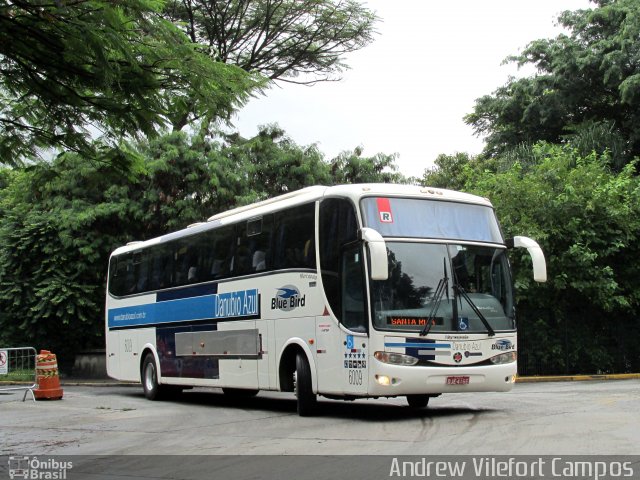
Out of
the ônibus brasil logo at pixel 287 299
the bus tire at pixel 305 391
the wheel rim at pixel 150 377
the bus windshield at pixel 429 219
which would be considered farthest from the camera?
the wheel rim at pixel 150 377

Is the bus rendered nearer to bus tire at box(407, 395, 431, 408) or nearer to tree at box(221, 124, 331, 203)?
bus tire at box(407, 395, 431, 408)

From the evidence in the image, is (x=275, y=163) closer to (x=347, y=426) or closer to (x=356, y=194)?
(x=356, y=194)

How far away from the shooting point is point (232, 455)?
30.2 feet

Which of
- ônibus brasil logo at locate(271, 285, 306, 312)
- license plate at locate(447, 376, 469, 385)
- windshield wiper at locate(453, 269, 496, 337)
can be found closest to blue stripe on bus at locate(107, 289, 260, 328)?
ônibus brasil logo at locate(271, 285, 306, 312)

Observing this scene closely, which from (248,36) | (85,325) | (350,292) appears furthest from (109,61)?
(248,36)

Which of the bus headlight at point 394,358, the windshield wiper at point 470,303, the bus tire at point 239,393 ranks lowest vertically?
the bus tire at point 239,393

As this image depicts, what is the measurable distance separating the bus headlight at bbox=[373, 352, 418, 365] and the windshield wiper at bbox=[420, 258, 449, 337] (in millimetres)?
407

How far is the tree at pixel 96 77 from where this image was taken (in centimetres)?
812

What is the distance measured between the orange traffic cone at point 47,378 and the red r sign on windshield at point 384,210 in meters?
10.2

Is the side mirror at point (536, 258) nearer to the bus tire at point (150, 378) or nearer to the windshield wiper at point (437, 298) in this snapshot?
the windshield wiper at point (437, 298)

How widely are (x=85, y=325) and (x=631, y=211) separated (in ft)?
58.5

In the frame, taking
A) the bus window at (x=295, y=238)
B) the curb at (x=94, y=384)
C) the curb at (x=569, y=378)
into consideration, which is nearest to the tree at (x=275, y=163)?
the curb at (x=94, y=384)

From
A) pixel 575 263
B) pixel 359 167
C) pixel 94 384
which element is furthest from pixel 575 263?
pixel 94 384

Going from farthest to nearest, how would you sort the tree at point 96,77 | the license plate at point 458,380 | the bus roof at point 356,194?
the bus roof at point 356,194 < the license plate at point 458,380 < the tree at point 96,77
